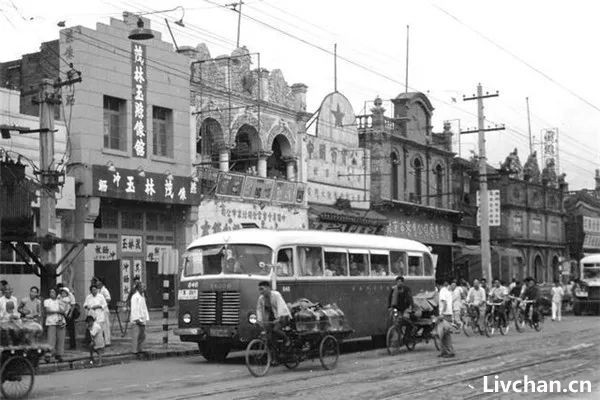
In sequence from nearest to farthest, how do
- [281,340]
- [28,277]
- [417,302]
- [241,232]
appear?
[281,340] → [241,232] → [417,302] → [28,277]

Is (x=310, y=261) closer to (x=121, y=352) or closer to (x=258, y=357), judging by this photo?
(x=258, y=357)

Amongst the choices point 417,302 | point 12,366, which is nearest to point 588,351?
point 417,302

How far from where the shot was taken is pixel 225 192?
31.8 metres

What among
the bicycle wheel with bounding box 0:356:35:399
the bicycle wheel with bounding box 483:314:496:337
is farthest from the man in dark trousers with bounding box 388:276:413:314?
the bicycle wheel with bounding box 0:356:35:399

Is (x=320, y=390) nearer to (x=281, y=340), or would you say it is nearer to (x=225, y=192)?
(x=281, y=340)

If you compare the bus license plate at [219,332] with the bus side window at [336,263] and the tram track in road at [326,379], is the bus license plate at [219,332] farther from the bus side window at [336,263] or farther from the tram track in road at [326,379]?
the bus side window at [336,263]

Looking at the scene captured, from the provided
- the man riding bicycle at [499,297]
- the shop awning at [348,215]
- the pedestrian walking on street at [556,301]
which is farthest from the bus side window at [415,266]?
the pedestrian walking on street at [556,301]

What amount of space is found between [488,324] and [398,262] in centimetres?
463

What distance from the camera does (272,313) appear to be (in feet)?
57.1

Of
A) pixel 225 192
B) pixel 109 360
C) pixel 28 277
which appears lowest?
pixel 109 360

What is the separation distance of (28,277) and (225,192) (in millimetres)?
8646

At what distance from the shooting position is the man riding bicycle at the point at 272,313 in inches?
677

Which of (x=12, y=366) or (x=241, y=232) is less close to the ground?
(x=241, y=232)

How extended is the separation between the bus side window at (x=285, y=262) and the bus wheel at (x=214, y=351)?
2125mm
